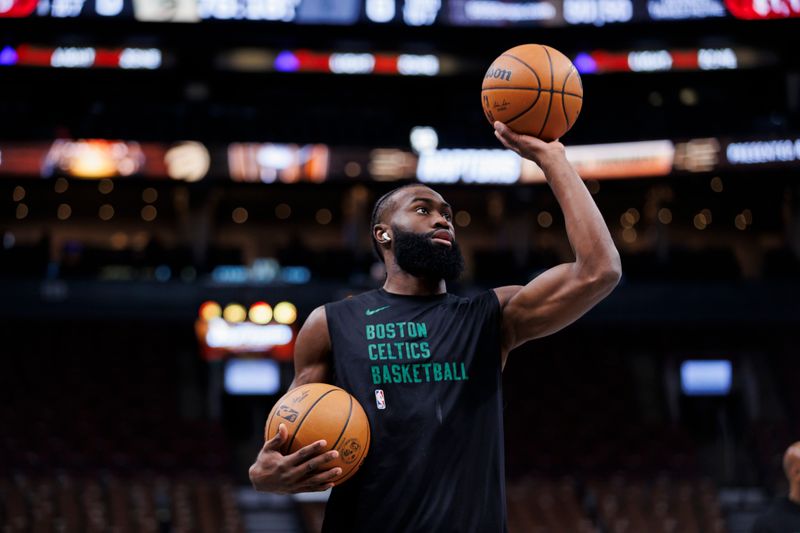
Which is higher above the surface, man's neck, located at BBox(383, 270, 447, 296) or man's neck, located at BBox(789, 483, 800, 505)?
man's neck, located at BBox(383, 270, 447, 296)

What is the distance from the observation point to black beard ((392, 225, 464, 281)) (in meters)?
3.51

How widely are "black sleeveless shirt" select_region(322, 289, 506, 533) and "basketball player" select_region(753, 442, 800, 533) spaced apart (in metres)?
2.34

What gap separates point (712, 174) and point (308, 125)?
8324mm

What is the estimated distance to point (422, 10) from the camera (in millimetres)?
20656

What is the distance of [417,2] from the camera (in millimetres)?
20703

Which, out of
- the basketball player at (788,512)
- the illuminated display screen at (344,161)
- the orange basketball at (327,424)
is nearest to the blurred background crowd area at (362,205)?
the illuminated display screen at (344,161)

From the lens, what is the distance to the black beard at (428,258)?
351cm

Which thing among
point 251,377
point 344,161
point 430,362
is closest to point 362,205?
point 344,161

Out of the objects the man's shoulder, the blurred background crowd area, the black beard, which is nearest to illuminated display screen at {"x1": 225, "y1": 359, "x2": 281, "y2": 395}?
the blurred background crowd area

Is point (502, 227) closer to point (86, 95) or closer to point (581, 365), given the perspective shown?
point (581, 365)

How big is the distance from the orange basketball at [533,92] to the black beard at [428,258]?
1.57 feet

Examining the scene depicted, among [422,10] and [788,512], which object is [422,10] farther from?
[788,512]

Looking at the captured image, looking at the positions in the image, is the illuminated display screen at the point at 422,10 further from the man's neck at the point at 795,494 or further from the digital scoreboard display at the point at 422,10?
the man's neck at the point at 795,494

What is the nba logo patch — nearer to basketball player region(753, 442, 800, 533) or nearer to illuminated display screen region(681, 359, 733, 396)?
basketball player region(753, 442, 800, 533)
